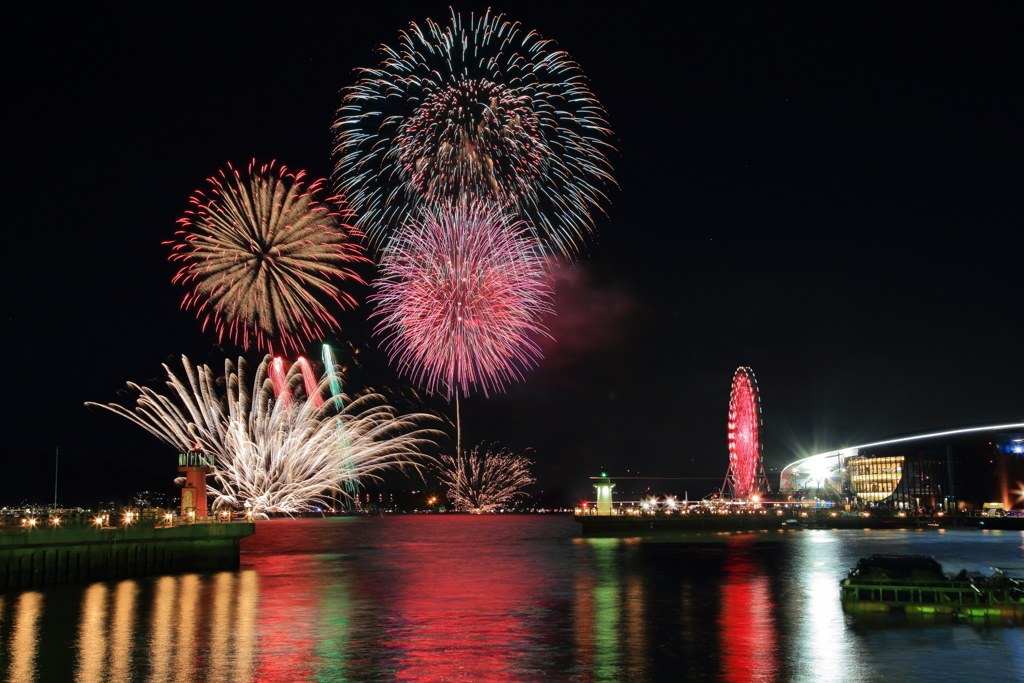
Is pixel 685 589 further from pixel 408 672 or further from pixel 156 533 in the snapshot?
pixel 156 533

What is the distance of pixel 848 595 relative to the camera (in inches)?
1458

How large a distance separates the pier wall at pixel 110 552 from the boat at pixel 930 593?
1592 inches

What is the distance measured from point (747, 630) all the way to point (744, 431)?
87230 millimetres

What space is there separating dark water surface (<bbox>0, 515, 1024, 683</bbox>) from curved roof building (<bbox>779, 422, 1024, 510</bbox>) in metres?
117

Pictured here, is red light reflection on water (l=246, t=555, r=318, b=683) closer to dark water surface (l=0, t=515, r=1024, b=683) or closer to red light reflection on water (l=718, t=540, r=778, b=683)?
dark water surface (l=0, t=515, r=1024, b=683)

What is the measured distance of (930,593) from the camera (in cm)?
3347

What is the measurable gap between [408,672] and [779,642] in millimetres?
12337

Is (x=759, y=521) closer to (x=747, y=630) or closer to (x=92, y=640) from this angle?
(x=747, y=630)

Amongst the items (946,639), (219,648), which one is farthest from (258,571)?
(946,639)

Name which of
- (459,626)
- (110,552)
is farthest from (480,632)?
(110,552)

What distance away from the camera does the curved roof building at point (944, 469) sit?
522ft

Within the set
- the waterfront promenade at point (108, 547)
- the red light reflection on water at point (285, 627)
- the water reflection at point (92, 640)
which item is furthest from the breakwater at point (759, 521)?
the water reflection at point (92, 640)

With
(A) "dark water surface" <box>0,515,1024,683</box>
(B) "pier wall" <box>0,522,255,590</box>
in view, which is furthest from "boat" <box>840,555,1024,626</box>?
(B) "pier wall" <box>0,522,255,590</box>

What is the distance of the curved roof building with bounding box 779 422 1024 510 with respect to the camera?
15925cm
